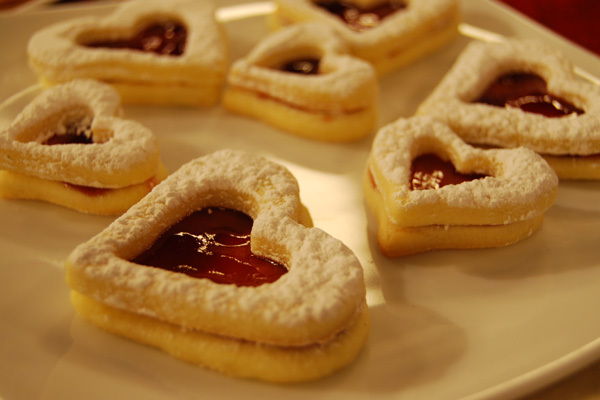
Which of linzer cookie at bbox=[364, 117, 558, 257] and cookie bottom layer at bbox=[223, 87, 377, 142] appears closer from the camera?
linzer cookie at bbox=[364, 117, 558, 257]

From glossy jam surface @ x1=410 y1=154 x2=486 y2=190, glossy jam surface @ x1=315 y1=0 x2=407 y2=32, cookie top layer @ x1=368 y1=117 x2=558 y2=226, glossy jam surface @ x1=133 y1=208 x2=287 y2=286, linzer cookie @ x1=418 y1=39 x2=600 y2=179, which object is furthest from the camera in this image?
glossy jam surface @ x1=315 y1=0 x2=407 y2=32

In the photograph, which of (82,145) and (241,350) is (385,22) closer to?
(82,145)

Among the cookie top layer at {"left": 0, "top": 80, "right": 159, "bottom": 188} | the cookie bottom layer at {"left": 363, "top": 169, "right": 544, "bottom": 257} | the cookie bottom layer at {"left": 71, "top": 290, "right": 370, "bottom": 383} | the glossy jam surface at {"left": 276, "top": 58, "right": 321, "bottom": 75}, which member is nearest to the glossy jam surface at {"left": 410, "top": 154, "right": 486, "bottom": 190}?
the cookie bottom layer at {"left": 363, "top": 169, "right": 544, "bottom": 257}

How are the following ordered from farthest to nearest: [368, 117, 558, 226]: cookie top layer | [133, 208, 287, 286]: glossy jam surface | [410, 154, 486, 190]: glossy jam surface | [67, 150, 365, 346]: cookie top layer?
[410, 154, 486, 190]: glossy jam surface → [368, 117, 558, 226]: cookie top layer → [133, 208, 287, 286]: glossy jam surface → [67, 150, 365, 346]: cookie top layer

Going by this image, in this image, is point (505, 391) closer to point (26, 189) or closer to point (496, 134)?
point (496, 134)

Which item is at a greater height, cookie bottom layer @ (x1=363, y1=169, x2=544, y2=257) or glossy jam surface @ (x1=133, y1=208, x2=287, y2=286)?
glossy jam surface @ (x1=133, y1=208, x2=287, y2=286)

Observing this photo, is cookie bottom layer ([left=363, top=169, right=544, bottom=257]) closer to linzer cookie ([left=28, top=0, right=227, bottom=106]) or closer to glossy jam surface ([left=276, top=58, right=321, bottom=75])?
glossy jam surface ([left=276, top=58, right=321, bottom=75])

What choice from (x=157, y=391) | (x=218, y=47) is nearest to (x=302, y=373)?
(x=157, y=391)
